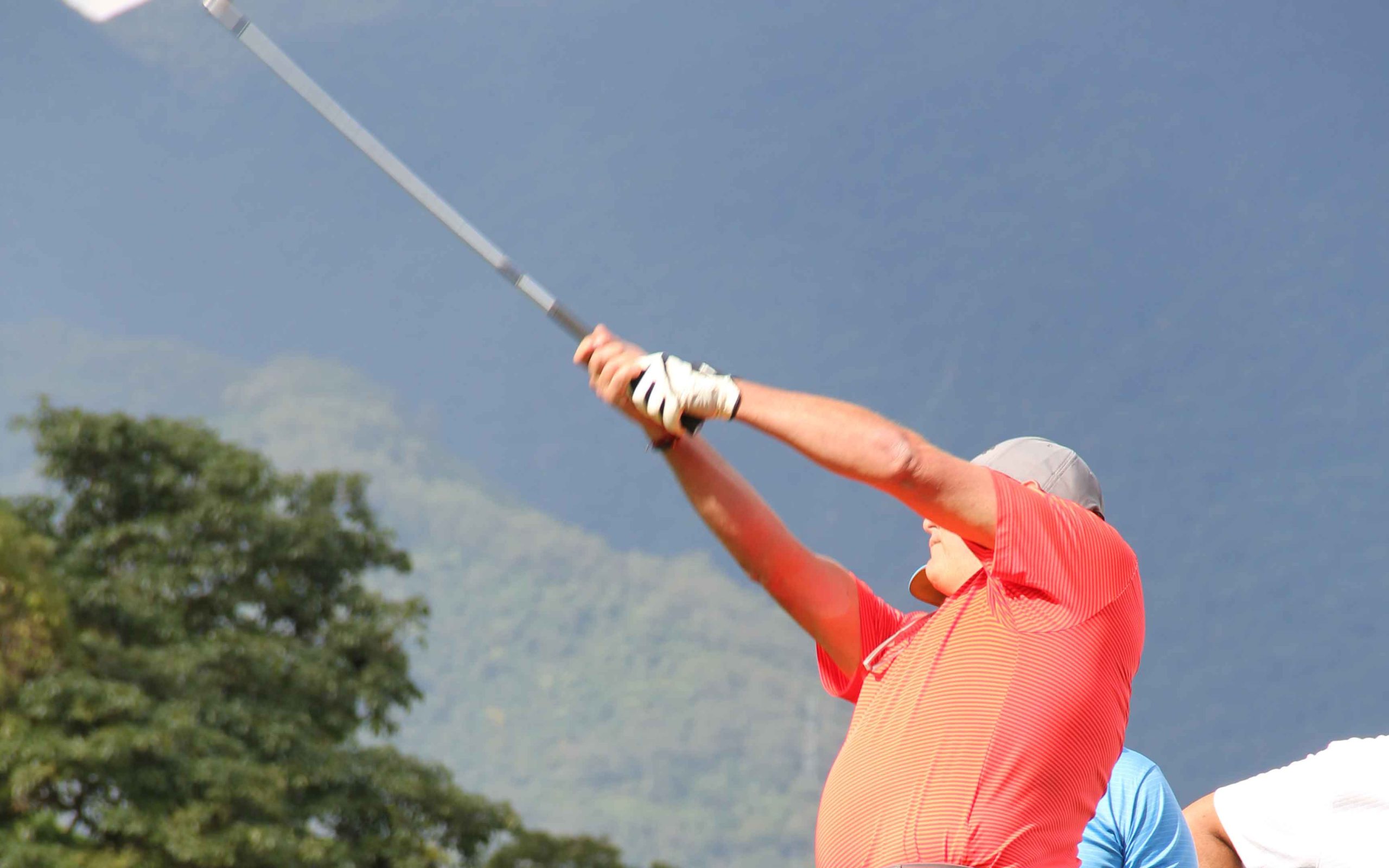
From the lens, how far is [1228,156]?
22.4 meters

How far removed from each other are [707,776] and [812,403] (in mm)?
16104

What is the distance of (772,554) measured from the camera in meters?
1.65

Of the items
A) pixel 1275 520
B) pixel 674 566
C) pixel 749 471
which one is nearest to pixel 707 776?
pixel 674 566

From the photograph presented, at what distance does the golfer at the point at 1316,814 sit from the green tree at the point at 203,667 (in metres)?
5.01

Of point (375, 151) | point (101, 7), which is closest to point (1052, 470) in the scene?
point (375, 151)

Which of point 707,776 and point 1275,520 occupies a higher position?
point 1275,520

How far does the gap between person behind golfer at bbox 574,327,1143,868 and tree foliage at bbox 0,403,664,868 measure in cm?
504

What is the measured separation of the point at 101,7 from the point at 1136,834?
63.4 inches

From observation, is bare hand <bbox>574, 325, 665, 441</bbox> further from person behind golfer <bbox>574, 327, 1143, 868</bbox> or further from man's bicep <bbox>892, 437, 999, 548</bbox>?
man's bicep <bbox>892, 437, 999, 548</bbox>

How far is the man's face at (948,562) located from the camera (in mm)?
1505

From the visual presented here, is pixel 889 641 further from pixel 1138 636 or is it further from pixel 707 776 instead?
pixel 707 776

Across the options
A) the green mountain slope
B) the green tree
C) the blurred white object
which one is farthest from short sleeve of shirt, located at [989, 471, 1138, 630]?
the green mountain slope

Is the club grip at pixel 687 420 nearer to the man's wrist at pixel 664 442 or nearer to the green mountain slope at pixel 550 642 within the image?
the man's wrist at pixel 664 442

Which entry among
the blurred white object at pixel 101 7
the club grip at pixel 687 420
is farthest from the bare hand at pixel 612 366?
the blurred white object at pixel 101 7
